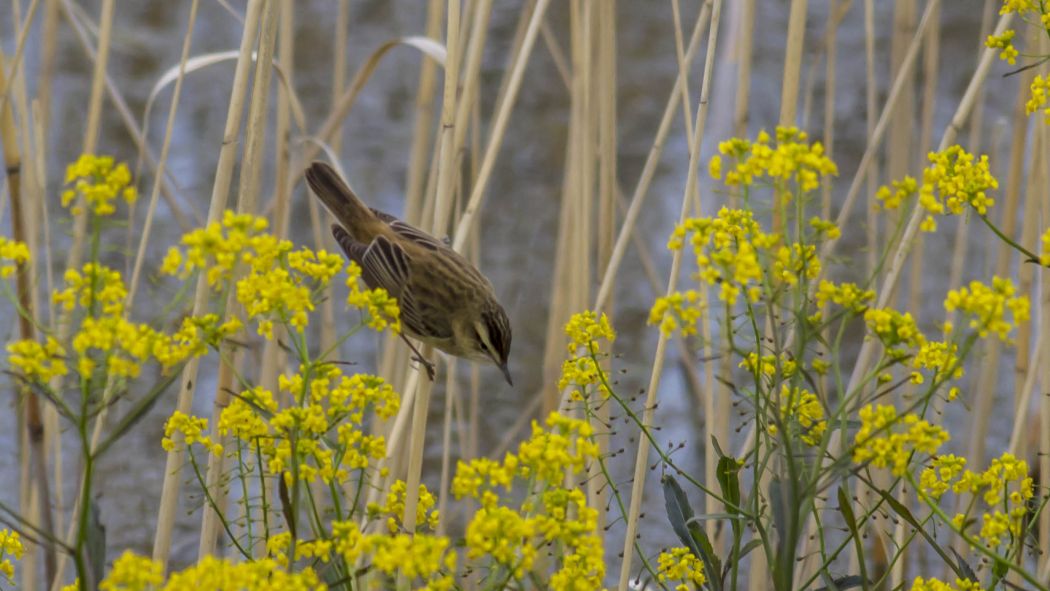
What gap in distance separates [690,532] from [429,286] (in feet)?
4.10

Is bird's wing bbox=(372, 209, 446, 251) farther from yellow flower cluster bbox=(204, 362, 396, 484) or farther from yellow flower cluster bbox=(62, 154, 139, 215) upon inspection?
yellow flower cluster bbox=(62, 154, 139, 215)

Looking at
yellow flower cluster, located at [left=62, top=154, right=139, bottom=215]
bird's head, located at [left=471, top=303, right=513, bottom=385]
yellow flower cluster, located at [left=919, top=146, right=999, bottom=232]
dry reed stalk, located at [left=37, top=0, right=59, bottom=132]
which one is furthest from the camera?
dry reed stalk, located at [left=37, top=0, right=59, bottom=132]

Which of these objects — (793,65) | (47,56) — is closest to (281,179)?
(47,56)

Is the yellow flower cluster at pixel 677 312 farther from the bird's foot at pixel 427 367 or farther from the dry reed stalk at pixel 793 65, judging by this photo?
the dry reed stalk at pixel 793 65

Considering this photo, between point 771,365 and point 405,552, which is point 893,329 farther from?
point 405,552

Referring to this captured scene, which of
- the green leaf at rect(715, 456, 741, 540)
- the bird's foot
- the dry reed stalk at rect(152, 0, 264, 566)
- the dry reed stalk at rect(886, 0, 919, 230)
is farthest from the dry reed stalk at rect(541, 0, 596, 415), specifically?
the green leaf at rect(715, 456, 741, 540)

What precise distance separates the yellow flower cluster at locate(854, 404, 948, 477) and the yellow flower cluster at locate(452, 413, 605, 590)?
34cm

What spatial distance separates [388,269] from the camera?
3.20m

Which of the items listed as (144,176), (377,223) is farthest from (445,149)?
(144,176)

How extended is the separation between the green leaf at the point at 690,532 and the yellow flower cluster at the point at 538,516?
400 millimetres

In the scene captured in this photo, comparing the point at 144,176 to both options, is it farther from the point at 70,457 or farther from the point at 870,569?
the point at 870,569

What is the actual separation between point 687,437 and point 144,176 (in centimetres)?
286

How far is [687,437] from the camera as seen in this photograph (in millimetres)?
5289

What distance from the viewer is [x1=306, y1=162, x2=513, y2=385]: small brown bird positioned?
316 centimetres
